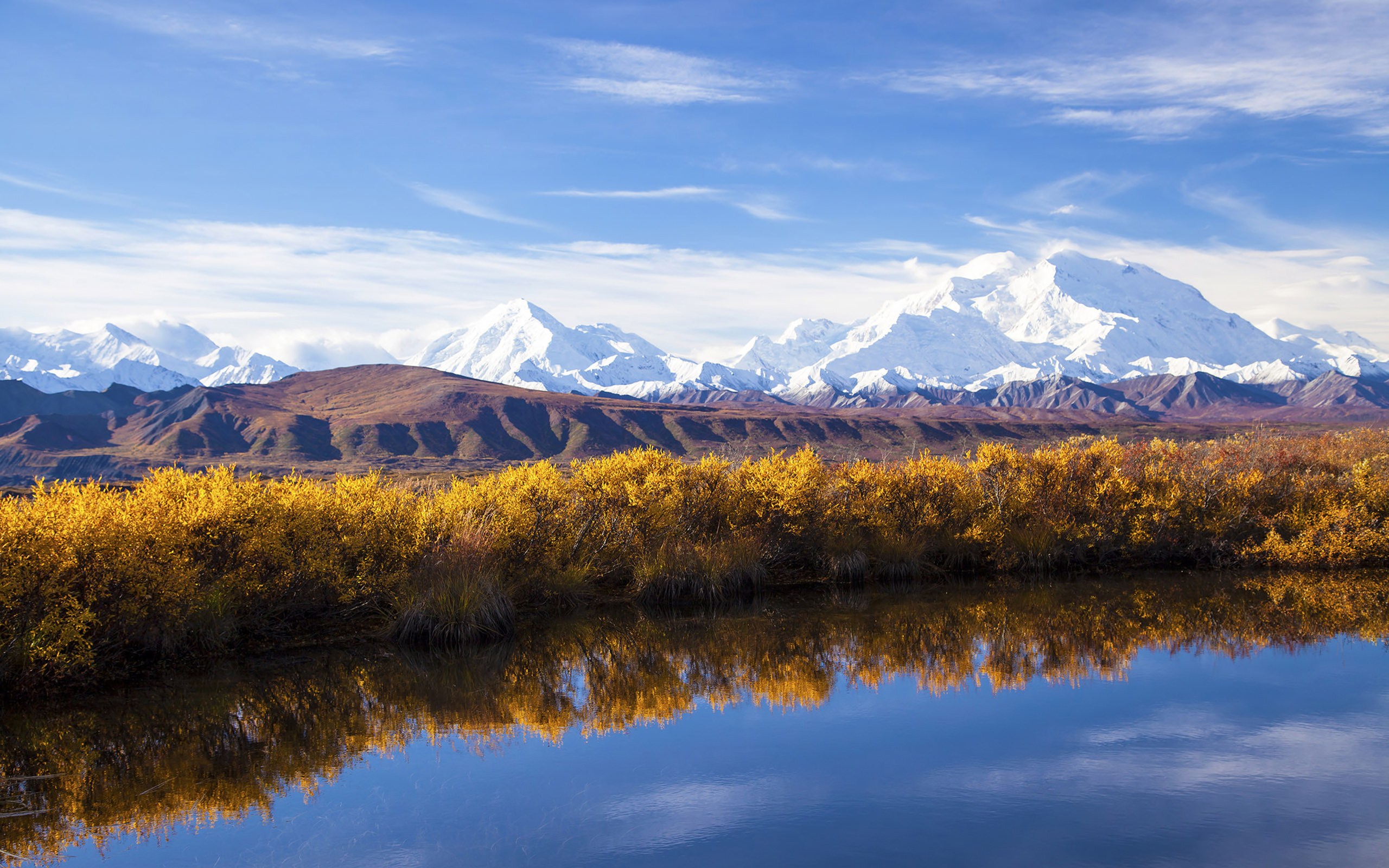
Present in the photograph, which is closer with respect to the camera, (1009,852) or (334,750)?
(1009,852)

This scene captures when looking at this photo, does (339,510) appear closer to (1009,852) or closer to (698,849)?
(698,849)

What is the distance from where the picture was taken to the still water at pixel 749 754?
28.3 ft

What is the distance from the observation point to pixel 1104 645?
15.6 metres

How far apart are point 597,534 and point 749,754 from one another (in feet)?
31.4

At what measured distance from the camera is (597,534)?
2002cm

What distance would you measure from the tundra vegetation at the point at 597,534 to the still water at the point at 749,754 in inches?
45.1

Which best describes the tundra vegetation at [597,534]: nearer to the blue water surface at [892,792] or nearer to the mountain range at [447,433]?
the blue water surface at [892,792]

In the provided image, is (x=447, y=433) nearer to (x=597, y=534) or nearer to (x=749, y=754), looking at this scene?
(x=597, y=534)

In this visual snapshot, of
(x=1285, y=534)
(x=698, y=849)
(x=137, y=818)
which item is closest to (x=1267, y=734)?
(x=698, y=849)

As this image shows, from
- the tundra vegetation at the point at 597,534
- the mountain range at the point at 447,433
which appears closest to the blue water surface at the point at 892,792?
the tundra vegetation at the point at 597,534

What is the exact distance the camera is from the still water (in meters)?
8.62

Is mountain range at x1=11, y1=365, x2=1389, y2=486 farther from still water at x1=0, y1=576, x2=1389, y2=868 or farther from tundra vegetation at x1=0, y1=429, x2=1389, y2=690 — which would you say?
still water at x1=0, y1=576, x2=1389, y2=868

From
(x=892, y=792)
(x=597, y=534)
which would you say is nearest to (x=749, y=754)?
(x=892, y=792)

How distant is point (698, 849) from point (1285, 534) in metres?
20.2
